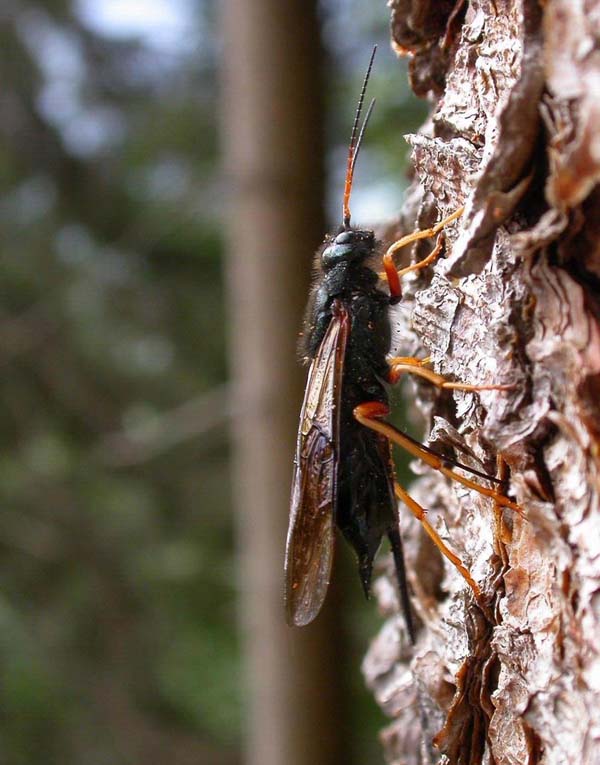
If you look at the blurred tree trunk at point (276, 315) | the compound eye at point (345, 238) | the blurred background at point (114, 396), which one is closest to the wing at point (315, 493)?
the compound eye at point (345, 238)

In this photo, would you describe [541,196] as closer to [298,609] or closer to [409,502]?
[409,502]

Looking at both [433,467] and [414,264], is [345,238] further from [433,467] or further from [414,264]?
[433,467]

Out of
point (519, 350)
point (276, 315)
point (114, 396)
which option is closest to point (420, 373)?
point (519, 350)

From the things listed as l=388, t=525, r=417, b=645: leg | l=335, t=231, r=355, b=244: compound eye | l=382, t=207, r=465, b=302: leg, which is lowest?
l=388, t=525, r=417, b=645: leg

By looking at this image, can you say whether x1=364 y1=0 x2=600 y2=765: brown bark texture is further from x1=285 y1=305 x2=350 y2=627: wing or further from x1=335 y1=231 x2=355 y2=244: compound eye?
x1=335 y1=231 x2=355 y2=244: compound eye

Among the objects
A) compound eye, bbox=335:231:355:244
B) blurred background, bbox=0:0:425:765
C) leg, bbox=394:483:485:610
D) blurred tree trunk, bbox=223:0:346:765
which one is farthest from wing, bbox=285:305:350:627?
blurred background, bbox=0:0:425:765

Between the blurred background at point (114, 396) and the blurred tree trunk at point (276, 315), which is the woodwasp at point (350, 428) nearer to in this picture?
the blurred tree trunk at point (276, 315)
